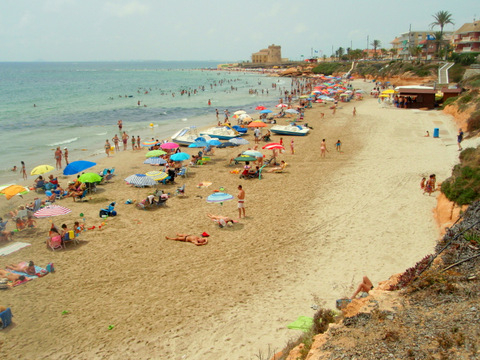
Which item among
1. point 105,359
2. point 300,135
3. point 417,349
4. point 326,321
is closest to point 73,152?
point 300,135

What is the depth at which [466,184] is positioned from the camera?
11148 mm

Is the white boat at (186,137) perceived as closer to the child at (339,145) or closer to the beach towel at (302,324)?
the child at (339,145)

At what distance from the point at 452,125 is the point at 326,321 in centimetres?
2414

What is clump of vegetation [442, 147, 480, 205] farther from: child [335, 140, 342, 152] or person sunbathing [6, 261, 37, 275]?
person sunbathing [6, 261, 37, 275]

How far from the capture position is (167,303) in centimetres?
842

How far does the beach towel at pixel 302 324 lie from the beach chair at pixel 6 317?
5.77 metres

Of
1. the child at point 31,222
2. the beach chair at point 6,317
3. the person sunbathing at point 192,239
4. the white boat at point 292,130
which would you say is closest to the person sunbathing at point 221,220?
the person sunbathing at point 192,239

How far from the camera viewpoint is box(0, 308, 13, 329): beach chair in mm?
7703

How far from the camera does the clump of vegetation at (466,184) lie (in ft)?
34.9

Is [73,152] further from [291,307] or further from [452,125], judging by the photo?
[452,125]

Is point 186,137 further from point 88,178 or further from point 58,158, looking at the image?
point 88,178

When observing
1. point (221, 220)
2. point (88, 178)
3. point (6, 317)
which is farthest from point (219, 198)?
point (6, 317)

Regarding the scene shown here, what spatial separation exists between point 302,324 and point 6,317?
6048mm

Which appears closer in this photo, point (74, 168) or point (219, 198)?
point (219, 198)
